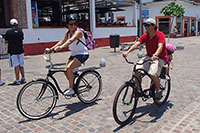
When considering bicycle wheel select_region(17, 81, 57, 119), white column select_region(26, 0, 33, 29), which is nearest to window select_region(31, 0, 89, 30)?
white column select_region(26, 0, 33, 29)

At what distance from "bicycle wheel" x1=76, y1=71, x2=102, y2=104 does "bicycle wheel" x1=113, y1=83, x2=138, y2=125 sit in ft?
3.90

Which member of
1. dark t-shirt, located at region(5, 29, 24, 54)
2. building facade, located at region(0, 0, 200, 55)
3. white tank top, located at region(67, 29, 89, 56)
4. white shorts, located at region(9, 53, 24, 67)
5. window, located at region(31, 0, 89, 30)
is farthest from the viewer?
window, located at region(31, 0, 89, 30)

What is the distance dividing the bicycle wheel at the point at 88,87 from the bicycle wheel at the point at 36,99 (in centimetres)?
63

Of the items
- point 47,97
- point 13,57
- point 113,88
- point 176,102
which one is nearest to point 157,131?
point 176,102

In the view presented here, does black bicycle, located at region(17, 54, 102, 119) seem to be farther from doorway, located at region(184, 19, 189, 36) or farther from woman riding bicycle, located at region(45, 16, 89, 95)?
doorway, located at region(184, 19, 189, 36)

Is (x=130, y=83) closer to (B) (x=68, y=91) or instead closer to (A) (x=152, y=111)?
(A) (x=152, y=111)

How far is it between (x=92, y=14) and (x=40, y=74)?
11.2m

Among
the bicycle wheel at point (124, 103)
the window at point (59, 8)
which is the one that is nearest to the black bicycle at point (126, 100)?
the bicycle wheel at point (124, 103)

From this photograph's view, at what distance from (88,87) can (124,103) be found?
1.27 metres

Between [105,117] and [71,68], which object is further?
[71,68]

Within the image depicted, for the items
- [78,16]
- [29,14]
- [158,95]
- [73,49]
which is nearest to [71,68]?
[73,49]

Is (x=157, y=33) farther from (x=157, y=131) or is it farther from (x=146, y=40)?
(x=157, y=131)

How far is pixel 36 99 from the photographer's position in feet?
13.8

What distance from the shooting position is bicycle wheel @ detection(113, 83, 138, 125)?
3652 millimetres
